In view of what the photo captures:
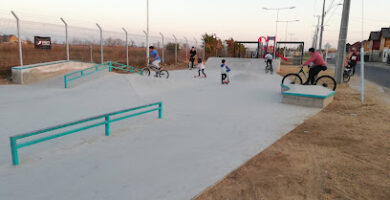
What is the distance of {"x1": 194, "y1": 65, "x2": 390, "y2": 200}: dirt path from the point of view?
320cm

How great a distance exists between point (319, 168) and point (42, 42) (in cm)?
1519

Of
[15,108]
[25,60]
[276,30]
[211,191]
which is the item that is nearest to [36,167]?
[211,191]

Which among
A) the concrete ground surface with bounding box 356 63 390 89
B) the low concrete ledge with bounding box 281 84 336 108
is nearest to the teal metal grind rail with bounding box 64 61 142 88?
the low concrete ledge with bounding box 281 84 336 108

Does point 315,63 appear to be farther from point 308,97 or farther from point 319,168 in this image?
point 319,168

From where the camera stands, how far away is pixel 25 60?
21750mm

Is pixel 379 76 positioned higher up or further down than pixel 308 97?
higher up

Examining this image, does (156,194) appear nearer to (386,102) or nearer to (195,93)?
(195,93)

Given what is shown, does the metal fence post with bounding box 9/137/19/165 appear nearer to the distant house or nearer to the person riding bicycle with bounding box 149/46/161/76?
the person riding bicycle with bounding box 149/46/161/76

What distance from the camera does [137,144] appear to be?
16.0 ft

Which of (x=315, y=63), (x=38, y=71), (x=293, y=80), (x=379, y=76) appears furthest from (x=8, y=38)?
(x=379, y=76)

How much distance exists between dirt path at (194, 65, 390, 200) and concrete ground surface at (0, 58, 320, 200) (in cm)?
27

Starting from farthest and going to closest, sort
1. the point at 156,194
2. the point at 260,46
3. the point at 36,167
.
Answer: the point at 260,46
the point at 36,167
the point at 156,194

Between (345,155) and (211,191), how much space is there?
106 inches

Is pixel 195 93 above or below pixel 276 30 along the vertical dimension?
below
